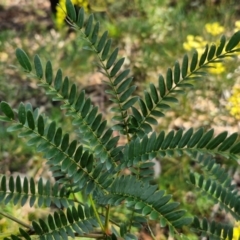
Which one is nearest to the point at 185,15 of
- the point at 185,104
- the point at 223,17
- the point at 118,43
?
the point at 223,17

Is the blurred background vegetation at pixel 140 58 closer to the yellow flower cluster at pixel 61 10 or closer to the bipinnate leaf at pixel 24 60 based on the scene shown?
the yellow flower cluster at pixel 61 10

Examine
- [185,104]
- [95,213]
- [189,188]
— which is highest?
[185,104]

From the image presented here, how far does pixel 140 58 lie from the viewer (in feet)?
9.69

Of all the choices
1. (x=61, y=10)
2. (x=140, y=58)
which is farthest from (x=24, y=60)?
(x=140, y=58)

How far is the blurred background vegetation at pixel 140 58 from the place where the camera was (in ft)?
7.43

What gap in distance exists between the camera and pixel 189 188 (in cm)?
215

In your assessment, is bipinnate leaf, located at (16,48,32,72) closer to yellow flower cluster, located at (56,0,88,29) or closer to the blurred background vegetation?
the blurred background vegetation

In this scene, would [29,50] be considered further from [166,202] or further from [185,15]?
[166,202]

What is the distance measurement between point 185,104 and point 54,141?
177cm

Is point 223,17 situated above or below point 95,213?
above

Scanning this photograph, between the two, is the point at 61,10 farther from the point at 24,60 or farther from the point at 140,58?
the point at 24,60

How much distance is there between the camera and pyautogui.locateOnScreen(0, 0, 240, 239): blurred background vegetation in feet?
7.43

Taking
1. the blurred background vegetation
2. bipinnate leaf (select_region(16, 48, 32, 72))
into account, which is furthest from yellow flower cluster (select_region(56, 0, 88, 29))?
bipinnate leaf (select_region(16, 48, 32, 72))

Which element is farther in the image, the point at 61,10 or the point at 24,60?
the point at 61,10
